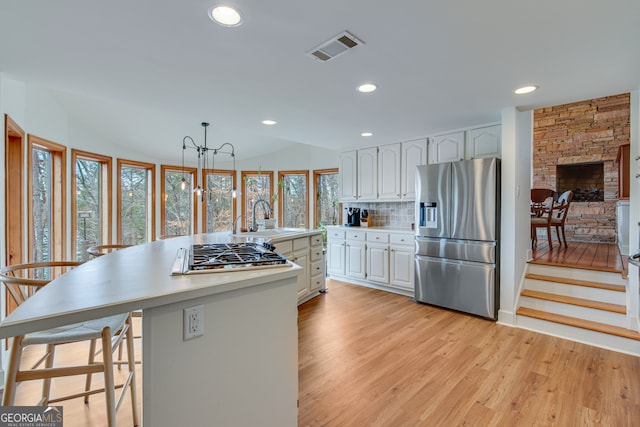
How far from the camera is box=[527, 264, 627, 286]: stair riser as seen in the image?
3.12 meters

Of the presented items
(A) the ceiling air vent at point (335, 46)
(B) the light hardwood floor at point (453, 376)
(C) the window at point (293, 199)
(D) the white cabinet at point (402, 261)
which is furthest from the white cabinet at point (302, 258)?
(C) the window at point (293, 199)

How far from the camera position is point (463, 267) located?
11.4 ft

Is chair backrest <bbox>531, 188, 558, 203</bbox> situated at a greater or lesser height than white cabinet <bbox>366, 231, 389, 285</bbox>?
greater

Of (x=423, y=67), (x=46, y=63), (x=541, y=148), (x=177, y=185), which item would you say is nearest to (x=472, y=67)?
(x=423, y=67)

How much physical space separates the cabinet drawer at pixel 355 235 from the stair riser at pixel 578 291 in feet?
7.17

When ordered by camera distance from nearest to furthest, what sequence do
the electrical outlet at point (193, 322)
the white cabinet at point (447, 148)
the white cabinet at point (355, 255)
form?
the electrical outlet at point (193, 322)
the white cabinet at point (447, 148)
the white cabinet at point (355, 255)

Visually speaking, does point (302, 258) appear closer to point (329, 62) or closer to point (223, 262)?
point (223, 262)

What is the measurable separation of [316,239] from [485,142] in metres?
2.46

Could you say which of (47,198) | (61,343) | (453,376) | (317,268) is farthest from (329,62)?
(47,198)

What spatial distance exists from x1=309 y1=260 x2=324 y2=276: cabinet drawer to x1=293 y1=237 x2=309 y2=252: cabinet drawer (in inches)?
13.1

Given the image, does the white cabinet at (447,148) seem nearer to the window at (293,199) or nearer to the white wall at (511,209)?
the white wall at (511,209)

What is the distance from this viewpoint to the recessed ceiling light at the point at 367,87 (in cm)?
253

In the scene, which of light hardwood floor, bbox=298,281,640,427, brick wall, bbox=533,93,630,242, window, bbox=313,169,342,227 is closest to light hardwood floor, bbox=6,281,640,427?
light hardwood floor, bbox=298,281,640,427

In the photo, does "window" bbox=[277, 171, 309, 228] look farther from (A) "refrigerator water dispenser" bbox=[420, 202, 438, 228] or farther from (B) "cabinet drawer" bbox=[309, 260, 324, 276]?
(A) "refrigerator water dispenser" bbox=[420, 202, 438, 228]
